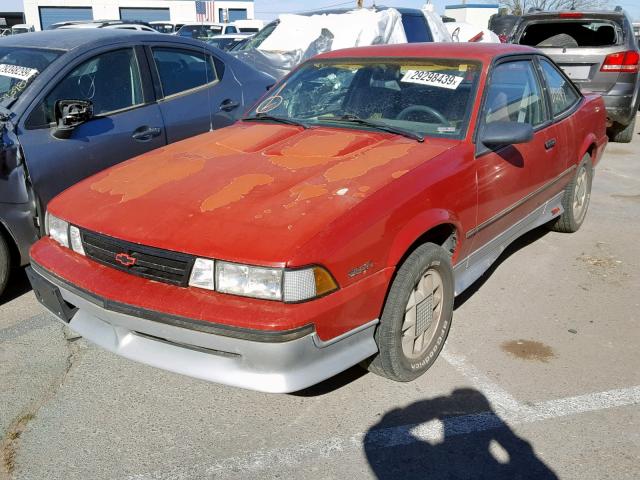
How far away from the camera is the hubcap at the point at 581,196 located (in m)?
5.15

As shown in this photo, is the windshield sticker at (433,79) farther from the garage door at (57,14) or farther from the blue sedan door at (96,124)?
the garage door at (57,14)

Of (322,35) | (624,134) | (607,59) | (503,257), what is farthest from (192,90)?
(624,134)

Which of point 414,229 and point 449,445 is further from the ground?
point 414,229

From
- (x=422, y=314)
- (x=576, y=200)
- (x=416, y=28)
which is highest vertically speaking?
(x=416, y=28)

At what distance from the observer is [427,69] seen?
3.76 m

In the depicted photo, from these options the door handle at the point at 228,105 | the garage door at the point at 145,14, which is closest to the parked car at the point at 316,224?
the door handle at the point at 228,105

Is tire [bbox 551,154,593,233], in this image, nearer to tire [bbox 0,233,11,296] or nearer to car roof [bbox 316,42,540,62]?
car roof [bbox 316,42,540,62]

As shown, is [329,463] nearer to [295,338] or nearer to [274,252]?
[295,338]

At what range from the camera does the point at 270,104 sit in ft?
13.7

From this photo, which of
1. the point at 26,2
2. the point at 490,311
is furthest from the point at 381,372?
the point at 26,2

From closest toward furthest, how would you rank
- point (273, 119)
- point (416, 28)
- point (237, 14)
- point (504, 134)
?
point (504, 134)
point (273, 119)
point (416, 28)
point (237, 14)

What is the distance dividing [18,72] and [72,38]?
51cm

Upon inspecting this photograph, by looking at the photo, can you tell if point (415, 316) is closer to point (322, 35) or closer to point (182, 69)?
point (182, 69)

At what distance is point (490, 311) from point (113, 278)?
2.37 metres
